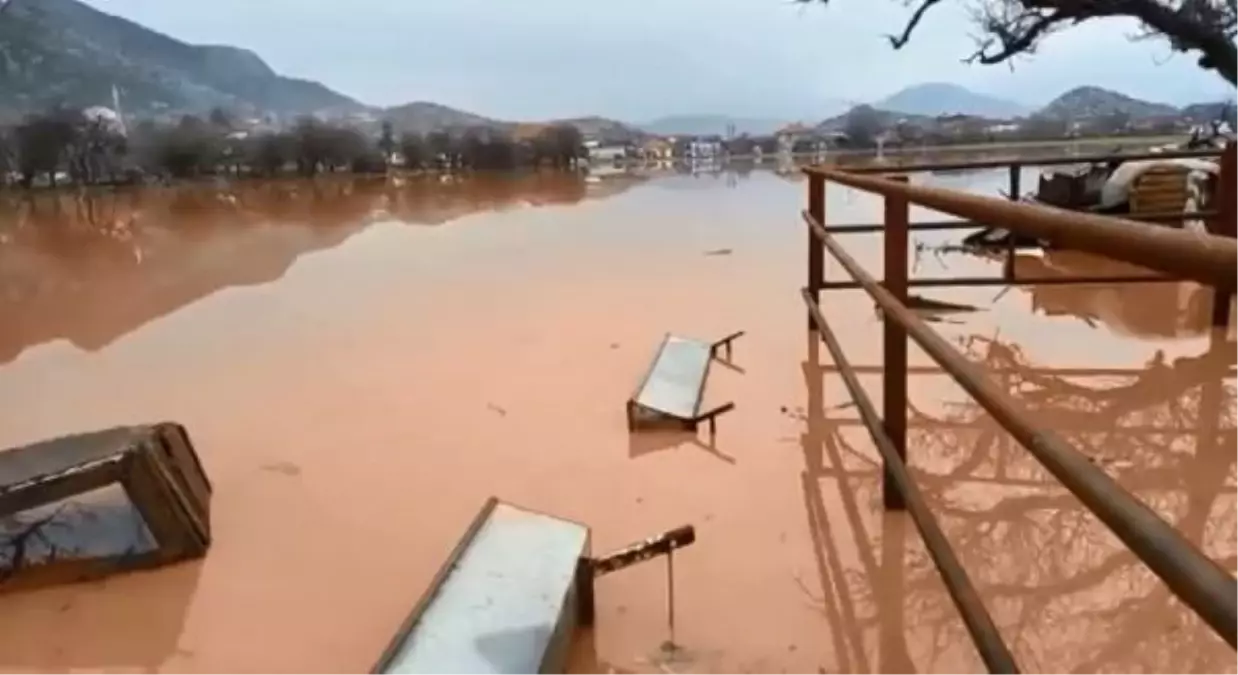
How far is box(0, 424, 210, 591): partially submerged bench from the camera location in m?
2.54

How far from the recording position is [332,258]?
1091 cm

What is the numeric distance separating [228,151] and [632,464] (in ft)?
116

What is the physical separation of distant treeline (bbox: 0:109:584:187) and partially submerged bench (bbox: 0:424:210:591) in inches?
1165

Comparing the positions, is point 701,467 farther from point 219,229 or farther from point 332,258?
point 219,229

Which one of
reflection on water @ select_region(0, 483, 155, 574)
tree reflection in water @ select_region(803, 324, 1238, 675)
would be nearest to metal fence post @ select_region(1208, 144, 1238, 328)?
tree reflection in water @ select_region(803, 324, 1238, 675)

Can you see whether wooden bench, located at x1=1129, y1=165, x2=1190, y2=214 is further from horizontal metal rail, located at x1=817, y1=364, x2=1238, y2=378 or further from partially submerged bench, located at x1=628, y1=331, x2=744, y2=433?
partially submerged bench, located at x1=628, y1=331, x2=744, y2=433

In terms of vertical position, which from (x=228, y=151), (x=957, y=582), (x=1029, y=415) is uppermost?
(x=228, y=151)

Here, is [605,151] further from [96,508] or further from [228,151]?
[96,508]

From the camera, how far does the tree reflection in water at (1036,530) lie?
6.55 feet

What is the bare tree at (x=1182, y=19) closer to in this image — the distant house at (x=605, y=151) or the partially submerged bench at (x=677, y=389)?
the partially submerged bench at (x=677, y=389)

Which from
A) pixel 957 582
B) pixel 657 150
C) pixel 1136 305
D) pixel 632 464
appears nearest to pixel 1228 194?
pixel 1136 305

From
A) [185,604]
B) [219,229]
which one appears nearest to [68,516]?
[185,604]

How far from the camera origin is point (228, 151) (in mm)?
35562

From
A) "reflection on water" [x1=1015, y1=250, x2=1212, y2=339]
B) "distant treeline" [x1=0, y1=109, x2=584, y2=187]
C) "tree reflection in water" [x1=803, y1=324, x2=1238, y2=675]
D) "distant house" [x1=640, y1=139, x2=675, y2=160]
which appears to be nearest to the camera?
"tree reflection in water" [x1=803, y1=324, x2=1238, y2=675]
